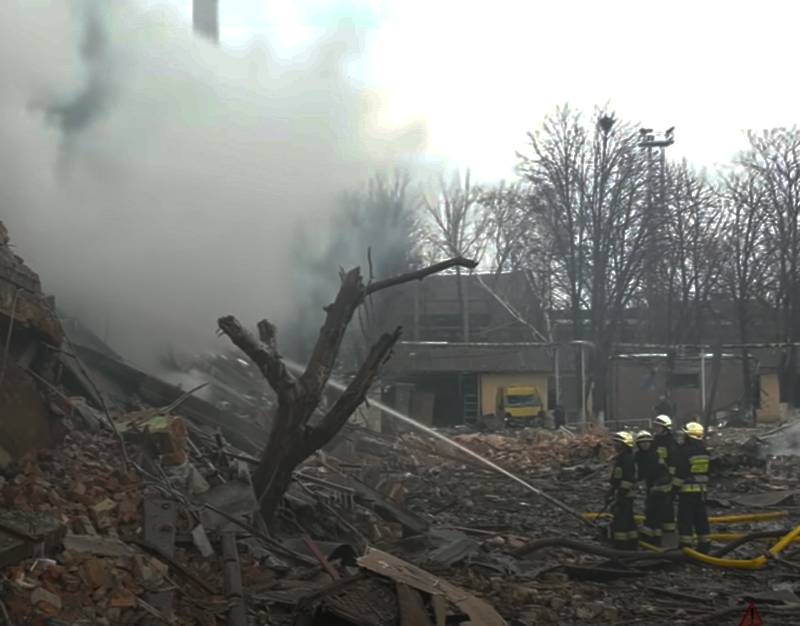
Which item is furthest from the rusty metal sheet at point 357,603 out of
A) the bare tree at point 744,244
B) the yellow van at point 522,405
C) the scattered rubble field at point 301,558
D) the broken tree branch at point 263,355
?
the bare tree at point 744,244

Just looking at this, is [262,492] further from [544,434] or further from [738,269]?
[738,269]

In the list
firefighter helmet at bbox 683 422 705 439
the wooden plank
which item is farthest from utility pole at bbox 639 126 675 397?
the wooden plank

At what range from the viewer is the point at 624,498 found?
375 inches

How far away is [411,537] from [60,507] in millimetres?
3716

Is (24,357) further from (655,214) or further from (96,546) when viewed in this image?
(655,214)

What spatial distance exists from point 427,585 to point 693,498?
4.14 m

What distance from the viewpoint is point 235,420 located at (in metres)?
11.7

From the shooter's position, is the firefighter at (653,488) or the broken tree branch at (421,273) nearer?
the broken tree branch at (421,273)

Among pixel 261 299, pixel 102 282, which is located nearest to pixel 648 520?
pixel 102 282

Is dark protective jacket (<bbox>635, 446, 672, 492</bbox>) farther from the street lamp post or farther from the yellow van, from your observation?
the street lamp post

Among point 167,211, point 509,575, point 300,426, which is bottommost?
point 509,575

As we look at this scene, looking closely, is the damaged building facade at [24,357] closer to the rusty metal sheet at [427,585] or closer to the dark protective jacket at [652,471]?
the rusty metal sheet at [427,585]

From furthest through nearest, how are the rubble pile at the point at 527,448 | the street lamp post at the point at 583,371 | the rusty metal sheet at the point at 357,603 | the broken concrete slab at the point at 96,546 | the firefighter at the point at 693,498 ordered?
the street lamp post at the point at 583,371
the rubble pile at the point at 527,448
the firefighter at the point at 693,498
the broken concrete slab at the point at 96,546
the rusty metal sheet at the point at 357,603

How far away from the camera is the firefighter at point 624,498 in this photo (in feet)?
31.2
